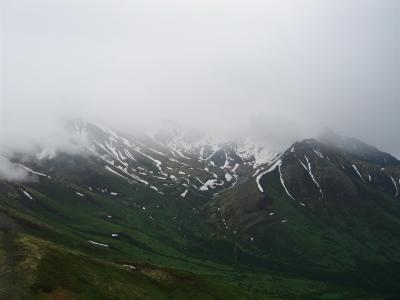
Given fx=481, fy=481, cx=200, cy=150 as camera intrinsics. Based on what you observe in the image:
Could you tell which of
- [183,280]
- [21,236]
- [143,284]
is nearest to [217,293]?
[183,280]

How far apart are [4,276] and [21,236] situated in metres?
33.2

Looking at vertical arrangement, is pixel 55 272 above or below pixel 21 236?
below

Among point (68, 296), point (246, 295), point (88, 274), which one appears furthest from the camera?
point (246, 295)

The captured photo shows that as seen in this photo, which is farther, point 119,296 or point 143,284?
point 143,284

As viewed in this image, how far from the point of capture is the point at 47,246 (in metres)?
137

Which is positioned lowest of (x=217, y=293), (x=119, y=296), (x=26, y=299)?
(x=26, y=299)

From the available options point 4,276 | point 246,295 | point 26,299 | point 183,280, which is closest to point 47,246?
point 4,276

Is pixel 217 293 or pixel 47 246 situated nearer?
pixel 47 246

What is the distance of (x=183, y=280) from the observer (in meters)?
156

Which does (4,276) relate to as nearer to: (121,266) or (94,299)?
(94,299)

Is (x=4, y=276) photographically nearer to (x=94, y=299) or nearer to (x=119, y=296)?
(x=94, y=299)

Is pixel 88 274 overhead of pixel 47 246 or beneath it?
beneath

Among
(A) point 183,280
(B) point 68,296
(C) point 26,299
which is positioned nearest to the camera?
(C) point 26,299

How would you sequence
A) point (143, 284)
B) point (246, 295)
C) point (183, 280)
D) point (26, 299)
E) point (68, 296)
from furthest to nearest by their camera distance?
point (246, 295) < point (183, 280) < point (143, 284) < point (68, 296) < point (26, 299)
